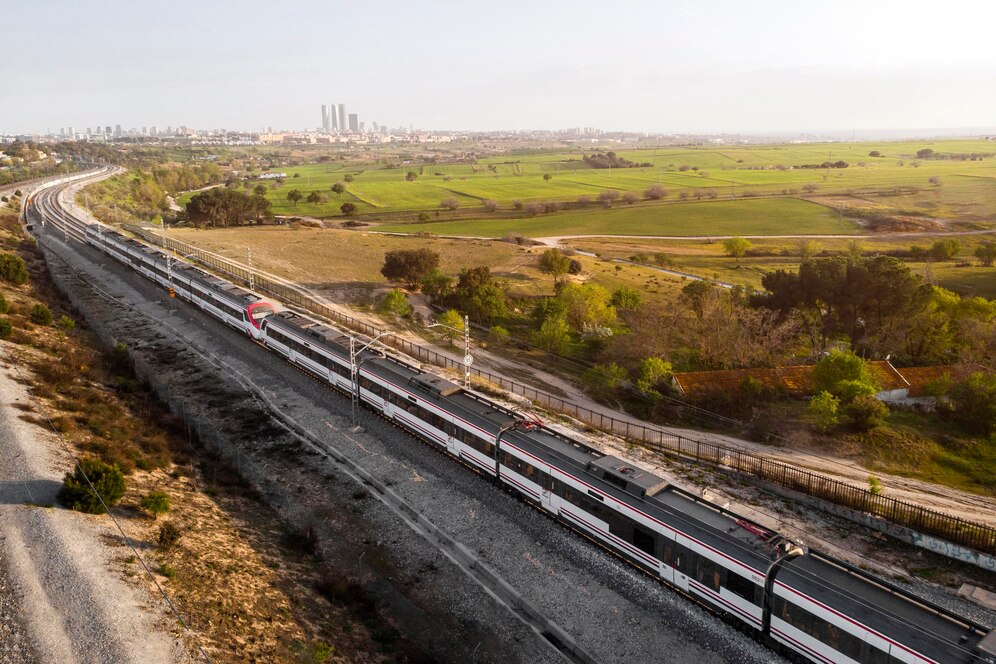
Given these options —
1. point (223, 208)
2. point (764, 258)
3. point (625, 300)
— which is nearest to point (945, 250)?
point (764, 258)

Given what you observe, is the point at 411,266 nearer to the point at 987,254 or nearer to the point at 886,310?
the point at 886,310

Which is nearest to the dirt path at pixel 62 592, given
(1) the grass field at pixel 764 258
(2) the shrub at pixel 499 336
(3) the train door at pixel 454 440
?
(3) the train door at pixel 454 440

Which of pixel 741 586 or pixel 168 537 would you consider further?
pixel 168 537

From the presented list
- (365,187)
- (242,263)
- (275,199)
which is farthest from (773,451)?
(365,187)

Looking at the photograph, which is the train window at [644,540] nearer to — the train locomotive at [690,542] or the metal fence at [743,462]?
the train locomotive at [690,542]

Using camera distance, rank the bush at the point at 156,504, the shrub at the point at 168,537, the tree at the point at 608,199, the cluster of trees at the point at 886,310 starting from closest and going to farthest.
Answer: the shrub at the point at 168,537 < the bush at the point at 156,504 < the cluster of trees at the point at 886,310 < the tree at the point at 608,199

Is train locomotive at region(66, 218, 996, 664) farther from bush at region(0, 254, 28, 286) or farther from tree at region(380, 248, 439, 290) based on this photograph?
bush at region(0, 254, 28, 286)

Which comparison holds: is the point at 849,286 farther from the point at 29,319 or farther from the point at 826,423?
the point at 29,319
